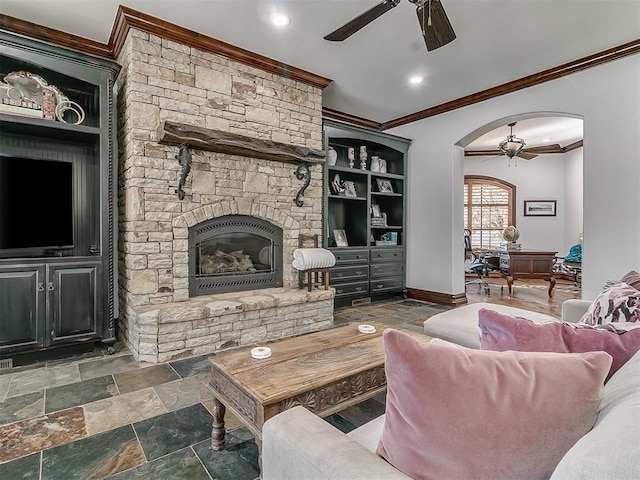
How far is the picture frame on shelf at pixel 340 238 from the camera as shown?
5104 mm

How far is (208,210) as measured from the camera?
338cm

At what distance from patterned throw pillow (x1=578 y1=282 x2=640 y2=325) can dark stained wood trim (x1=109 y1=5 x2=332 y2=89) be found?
3513 millimetres

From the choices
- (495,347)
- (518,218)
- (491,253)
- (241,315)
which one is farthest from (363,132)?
(518,218)

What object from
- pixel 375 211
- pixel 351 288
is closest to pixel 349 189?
pixel 375 211

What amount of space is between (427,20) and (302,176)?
211 cm

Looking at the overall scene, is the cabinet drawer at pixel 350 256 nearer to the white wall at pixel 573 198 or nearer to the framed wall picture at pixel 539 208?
the framed wall picture at pixel 539 208

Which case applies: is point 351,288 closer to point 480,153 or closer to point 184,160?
point 184,160

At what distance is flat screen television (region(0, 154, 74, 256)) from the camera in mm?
2771

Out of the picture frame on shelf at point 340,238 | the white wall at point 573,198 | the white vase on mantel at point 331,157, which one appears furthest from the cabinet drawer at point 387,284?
the white wall at point 573,198

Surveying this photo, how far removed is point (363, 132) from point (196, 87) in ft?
8.25

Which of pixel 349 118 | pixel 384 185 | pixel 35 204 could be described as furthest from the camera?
pixel 384 185

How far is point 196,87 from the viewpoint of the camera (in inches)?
130

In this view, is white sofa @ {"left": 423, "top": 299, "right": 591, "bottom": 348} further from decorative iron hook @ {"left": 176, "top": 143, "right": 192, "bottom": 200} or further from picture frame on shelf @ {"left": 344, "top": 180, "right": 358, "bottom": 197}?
picture frame on shelf @ {"left": 344, "top": 180, "right": 358, "bottom": 197}

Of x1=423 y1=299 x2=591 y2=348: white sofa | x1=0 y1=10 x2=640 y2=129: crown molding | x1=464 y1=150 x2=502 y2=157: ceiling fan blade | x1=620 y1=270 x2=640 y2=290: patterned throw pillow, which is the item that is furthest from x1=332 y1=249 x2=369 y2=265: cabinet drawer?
x1=464 y1=150 x2=502 y2=157: ceiling fan blade
